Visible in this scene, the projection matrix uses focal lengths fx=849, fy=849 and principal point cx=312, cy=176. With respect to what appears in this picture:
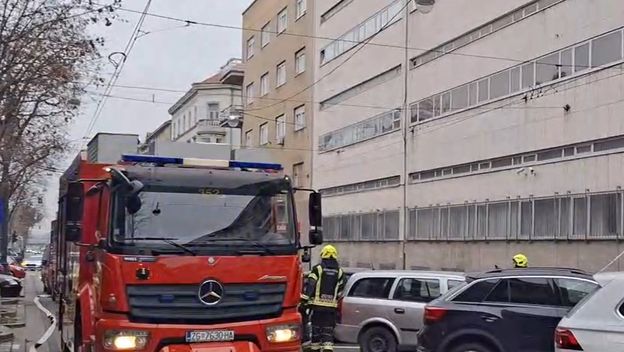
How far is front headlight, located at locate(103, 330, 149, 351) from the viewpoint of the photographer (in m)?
8.42

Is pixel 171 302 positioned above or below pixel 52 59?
below

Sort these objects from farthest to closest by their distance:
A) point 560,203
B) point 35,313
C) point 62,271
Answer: point 35,313
point 560,203
point 62,271

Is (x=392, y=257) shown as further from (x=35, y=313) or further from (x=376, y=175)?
(x=35, y=313)

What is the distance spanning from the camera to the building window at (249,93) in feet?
170

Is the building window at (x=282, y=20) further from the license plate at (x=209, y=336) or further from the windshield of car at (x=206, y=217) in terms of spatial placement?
the license plate at (x=209, y=336)

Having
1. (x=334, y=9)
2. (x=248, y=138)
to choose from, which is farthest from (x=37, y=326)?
(x=248, y=138)

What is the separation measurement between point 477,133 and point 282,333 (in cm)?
1797

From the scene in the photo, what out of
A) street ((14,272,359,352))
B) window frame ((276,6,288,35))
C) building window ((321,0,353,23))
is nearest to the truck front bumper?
street ((14,272,359,352))

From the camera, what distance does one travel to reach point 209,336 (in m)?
8.66

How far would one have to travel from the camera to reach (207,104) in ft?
225

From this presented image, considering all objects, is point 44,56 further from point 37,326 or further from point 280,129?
point 280,129

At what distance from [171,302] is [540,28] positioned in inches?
678

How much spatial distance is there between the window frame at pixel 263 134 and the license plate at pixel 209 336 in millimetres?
39899

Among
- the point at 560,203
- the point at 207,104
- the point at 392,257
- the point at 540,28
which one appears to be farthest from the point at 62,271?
the point at 207,104
